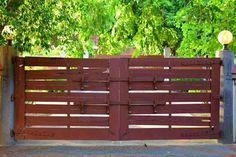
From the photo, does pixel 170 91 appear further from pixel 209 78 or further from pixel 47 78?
pixel 47 78

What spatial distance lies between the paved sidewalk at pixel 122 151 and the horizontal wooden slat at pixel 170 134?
248mm

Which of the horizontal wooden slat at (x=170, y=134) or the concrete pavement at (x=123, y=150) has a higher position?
the horizontal wooden slat at (x=170, y=134)

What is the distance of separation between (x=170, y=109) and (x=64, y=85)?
85.7 inches

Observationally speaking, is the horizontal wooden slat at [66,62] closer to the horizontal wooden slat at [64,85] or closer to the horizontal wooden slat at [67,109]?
the horizontal wooden slat at [64,85]

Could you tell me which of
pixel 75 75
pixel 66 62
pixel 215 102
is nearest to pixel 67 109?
pixel 75 75

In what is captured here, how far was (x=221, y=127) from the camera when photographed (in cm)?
979

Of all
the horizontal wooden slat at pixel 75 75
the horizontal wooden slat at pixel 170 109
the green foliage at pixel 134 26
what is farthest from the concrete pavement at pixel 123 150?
the green foliage at pixel 134 26

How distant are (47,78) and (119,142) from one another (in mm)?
1953

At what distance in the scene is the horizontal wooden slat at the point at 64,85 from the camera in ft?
31.5

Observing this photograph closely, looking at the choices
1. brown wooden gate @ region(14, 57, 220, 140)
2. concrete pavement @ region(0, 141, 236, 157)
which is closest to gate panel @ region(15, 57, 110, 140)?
brown wooden gate @ region(14, 57, 220, 140)

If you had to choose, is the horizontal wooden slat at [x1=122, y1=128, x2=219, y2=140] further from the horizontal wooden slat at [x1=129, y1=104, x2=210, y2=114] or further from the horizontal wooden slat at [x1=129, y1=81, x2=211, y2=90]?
the horizontal wooden slat at [x1=129, y1=81, x2=211, y2=90]

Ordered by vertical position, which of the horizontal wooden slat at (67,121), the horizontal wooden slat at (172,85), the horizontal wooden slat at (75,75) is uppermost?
the horizontal wooden slat at (75,75)

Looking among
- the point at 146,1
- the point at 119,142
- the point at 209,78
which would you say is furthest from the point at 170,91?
the point at 146,1

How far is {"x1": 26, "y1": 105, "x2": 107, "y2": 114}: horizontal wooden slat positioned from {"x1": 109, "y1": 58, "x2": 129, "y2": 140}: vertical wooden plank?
224 millimetres
